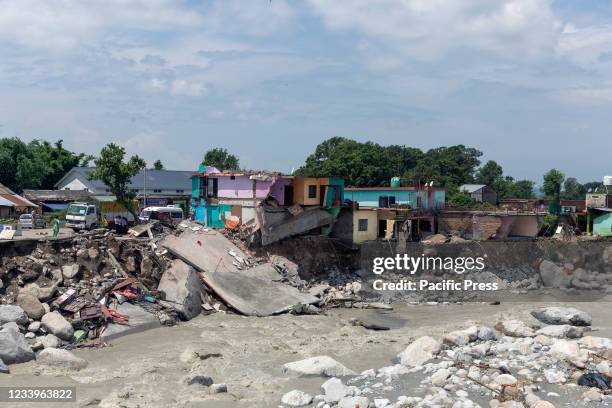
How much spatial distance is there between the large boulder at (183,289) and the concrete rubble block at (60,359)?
573cm

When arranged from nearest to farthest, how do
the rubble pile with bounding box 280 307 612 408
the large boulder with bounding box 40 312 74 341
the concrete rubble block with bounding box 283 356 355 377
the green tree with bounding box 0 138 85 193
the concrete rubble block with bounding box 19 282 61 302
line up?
the rubble pile with bounding box 280 307 612 408 < the concrete rubble block with bounding box 283 356 355 377 < the large boulder with bounding box 40 312 74 341 < the concrete rubble block with bounding box 19 282 61 302 < the green tree with bounding box 0 138 85 193

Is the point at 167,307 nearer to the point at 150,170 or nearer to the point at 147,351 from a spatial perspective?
the point at 147,351

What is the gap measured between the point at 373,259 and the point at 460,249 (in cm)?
529

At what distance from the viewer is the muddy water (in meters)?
14.2

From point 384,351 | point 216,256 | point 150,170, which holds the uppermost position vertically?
point 150,170

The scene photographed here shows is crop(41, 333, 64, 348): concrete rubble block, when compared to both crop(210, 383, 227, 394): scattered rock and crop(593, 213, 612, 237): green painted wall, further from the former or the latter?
crop(593, 213, 612, 237): green painted wall

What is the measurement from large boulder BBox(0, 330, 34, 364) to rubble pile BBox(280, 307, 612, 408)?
7139mm

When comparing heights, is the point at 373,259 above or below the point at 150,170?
below

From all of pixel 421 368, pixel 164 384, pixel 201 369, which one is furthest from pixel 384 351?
pixel 164 384

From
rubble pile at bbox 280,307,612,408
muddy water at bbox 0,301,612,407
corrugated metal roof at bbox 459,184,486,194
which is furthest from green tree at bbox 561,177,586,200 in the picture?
rubble pile at bbox 280,307,612,408

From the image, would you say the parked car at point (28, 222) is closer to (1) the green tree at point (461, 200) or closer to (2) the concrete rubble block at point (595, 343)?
(2) the concrete rubble block at point (595, 343)

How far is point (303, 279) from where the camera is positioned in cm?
2895

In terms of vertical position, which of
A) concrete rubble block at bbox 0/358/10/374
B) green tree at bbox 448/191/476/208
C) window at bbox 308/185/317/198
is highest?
window at bbox 308/185/317/198

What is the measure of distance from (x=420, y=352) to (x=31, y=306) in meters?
12.2
